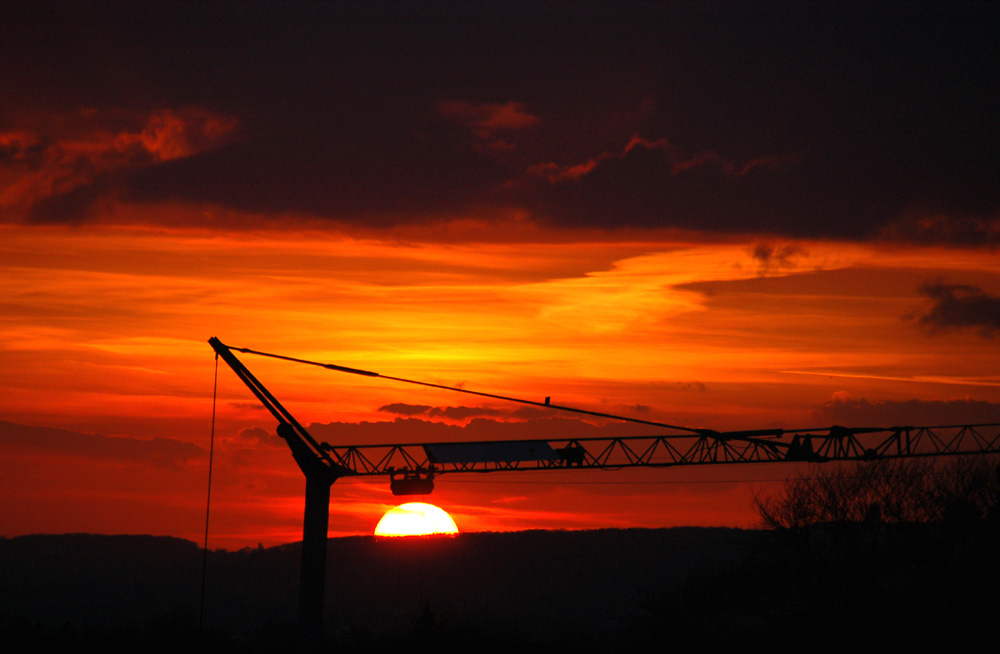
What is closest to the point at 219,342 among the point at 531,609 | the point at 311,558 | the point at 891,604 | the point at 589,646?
the point at 311,558

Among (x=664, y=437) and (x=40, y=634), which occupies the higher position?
(x=664, y=437)

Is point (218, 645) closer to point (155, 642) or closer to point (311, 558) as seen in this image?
point (155, 642)

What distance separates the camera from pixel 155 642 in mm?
94625

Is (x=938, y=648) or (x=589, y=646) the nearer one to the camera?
(x=938, y=648)

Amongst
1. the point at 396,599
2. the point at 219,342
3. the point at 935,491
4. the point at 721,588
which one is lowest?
the point at 396,599

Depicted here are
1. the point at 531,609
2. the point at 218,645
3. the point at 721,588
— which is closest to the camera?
the point at 721,588

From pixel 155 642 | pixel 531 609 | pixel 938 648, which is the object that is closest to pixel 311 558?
pixel 938 648

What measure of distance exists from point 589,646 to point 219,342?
72414 millimetres

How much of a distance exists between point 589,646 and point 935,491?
7128 cm

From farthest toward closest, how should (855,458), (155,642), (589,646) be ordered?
(589,646), (155,642), (855,458)

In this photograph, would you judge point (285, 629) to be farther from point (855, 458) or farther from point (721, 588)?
point (855, 458)

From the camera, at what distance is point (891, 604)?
52.0 metres

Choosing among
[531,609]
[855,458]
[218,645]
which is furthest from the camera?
[531,609]

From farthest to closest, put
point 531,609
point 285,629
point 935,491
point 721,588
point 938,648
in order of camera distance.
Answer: point 531,609, point 285,629, point 721,588, point 935,491, point 938,648
